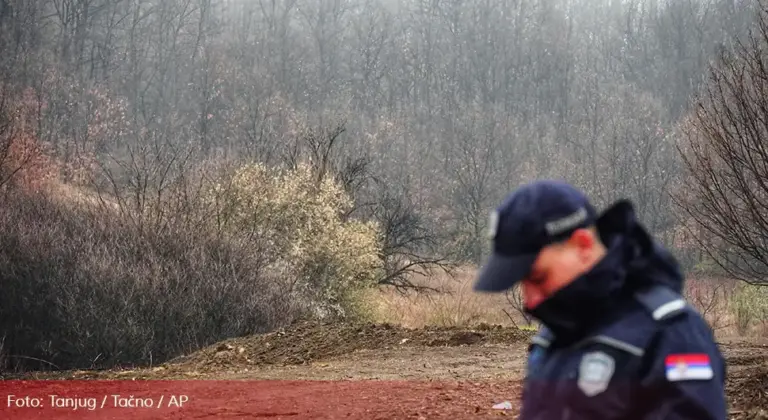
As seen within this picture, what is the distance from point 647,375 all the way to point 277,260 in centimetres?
2204

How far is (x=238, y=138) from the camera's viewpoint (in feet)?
226

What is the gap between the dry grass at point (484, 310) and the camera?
83.5 ft

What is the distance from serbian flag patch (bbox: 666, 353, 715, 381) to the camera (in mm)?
2184

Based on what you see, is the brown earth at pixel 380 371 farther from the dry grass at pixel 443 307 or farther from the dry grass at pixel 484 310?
the dry grass at pixel 484 310

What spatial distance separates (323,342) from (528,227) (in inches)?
583

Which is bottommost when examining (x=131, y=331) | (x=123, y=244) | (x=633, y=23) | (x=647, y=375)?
(x=131, y=331)

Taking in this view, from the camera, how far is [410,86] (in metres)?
82.3

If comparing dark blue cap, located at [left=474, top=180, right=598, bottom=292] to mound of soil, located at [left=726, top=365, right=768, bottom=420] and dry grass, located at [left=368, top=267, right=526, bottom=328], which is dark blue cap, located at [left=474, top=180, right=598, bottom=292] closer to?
mound of soil, located at [left=726, top=365, right=768, bottom=420]

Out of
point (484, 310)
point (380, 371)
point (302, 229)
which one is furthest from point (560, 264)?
point (484, 310)

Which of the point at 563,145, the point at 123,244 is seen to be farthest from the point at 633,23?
the point at 123,244

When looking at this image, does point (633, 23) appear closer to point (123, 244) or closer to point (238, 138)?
point (238, 138)

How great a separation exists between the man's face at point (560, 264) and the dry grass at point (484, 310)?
877 inches

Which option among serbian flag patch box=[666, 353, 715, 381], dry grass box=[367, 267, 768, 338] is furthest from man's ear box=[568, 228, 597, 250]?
dry grass box=[367, 267, 768, 338]

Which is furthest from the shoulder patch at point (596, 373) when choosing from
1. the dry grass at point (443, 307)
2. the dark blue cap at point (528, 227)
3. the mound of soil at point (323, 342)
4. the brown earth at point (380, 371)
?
the dry grass at point (443, 307)
